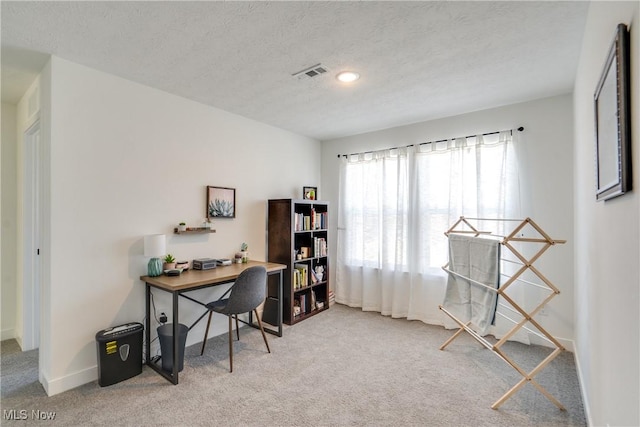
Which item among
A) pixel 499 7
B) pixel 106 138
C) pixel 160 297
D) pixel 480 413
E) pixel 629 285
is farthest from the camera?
pixel 160 297

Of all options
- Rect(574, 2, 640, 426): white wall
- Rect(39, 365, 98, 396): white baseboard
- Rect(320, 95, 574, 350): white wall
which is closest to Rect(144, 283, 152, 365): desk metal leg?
Rect(39, 365, 98, 396): white baseboard

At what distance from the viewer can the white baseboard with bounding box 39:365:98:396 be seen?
7.28 feet

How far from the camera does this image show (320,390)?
2.28 metres

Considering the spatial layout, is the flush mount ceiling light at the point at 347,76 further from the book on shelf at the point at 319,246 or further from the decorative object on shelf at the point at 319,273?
the decorative object on shelf at the point at 319,273

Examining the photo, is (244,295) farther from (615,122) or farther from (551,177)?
(551,177)

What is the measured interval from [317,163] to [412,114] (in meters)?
1.73

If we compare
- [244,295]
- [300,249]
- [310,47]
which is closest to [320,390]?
[244,295]

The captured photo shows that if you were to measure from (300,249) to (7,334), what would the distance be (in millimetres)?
3285

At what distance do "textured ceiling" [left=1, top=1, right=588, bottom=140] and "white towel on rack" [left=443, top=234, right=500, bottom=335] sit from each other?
145 centimetres

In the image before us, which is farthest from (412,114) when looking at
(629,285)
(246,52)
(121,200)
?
(121,200)

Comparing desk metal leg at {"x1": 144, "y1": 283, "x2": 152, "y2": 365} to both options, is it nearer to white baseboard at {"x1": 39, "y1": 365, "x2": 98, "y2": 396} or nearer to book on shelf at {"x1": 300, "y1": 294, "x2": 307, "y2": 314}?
white baseboard at {"x1": 39, "y1": 365, "x2": 98, "y2": 396}

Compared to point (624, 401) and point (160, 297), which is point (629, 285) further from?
point (160, 297)

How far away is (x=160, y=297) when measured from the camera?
2.87 m

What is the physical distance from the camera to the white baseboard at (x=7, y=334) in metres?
3.13
